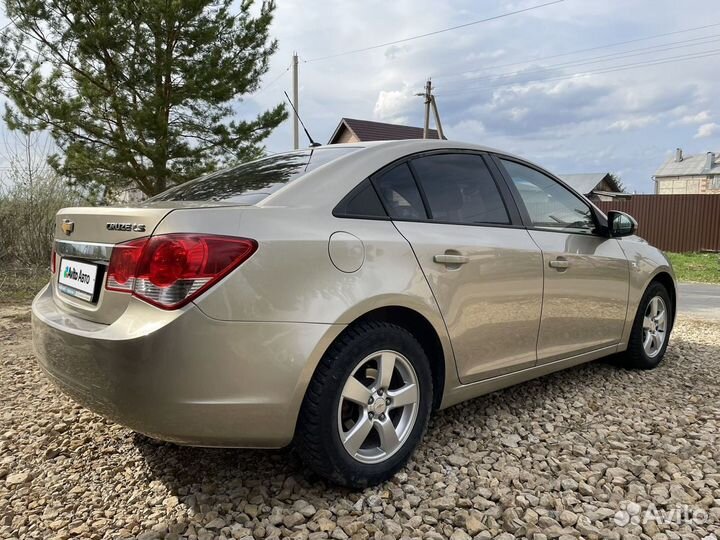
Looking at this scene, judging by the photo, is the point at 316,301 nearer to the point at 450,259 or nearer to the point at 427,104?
the point at 450,259

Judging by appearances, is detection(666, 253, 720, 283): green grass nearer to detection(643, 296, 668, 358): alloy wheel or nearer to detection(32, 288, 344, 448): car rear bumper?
detection(643, 296, 668, 358): alloy wheel

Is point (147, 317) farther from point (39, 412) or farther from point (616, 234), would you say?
point (616, 234)

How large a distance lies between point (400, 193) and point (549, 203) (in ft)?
4.18

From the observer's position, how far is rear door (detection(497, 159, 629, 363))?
3.14 metres

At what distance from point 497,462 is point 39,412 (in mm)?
2566

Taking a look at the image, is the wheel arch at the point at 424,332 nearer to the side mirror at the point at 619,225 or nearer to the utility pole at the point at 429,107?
the side mirror at the point at 619,225

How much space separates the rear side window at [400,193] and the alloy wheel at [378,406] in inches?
25.0

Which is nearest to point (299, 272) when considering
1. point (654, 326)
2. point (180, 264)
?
point (180, 264)

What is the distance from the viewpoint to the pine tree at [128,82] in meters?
8.75

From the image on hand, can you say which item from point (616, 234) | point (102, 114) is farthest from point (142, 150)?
point (616, 234)

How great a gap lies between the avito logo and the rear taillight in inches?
14.4

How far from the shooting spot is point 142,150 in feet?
30.5

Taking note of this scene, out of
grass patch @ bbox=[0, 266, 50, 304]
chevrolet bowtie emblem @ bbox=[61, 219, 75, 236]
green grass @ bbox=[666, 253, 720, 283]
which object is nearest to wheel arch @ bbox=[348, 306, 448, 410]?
chevrolet bowtie emblem @ bbox=[61, 219, 75, 236]

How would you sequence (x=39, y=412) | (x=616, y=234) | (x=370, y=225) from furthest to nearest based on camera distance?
(x=616, y=234) → (x=39, y=412) → (x=370, y=225)
